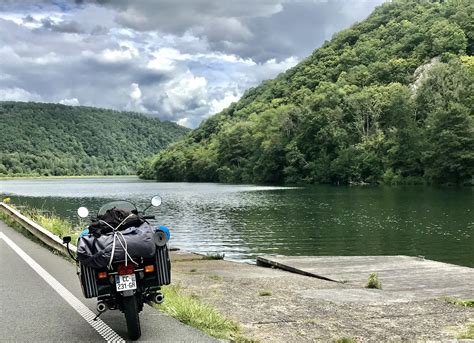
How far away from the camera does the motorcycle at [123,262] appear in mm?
5836

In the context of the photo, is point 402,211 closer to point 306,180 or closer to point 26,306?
point 26,306

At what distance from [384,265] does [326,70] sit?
5405 inches

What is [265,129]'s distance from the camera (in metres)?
128

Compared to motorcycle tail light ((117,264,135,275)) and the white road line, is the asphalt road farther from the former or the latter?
motorcycle tail light ((117,264,135,275))

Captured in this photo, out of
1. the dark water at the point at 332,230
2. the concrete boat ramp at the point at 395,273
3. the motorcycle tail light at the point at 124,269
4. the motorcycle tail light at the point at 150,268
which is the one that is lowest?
the dark water at the point at 332,230

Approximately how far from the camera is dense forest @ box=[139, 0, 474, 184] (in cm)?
8275

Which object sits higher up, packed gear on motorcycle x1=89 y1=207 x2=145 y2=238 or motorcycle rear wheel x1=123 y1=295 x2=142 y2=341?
packed gear on motorcycle x1=89 y1=207 x2=145 y2=238

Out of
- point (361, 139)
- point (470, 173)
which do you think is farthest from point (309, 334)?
point (361, 139)

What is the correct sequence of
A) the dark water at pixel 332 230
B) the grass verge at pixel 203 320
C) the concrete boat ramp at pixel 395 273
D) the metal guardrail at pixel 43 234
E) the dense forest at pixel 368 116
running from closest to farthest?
1. the grass verge at pixel 203 320
2. the concrete boat ramp at pixel 395 273
3. the metal guardrail at pixel 43 234
4. the dark water at pixel 332 230
5. the dense forest at pixel 368 116

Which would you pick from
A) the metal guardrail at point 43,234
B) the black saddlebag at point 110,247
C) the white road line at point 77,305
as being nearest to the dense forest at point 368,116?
the metal guardrail at point 43,234

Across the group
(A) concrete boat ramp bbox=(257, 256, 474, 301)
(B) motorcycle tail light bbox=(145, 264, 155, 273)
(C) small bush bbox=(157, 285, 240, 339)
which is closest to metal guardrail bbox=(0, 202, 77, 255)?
(C) small bush bbox=(157, 285, 240, 339)

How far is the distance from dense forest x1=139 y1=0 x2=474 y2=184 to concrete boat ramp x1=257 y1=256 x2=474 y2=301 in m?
62.6

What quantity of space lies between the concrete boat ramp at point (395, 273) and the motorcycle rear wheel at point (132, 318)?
15.4 ft

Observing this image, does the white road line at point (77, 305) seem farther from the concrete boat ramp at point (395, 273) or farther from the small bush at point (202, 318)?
the concrete boat ramp at point (395, 273)
